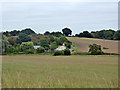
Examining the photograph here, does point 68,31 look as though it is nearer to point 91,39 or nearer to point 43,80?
point 91,39

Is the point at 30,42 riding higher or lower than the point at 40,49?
higher

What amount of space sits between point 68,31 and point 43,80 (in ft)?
82.1

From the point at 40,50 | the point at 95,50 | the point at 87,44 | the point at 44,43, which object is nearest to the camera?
the point at 95,50

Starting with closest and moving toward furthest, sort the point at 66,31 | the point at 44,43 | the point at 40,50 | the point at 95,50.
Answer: the point at 95,50
the point at 40,50
the point at 44,43
the point at 66,31

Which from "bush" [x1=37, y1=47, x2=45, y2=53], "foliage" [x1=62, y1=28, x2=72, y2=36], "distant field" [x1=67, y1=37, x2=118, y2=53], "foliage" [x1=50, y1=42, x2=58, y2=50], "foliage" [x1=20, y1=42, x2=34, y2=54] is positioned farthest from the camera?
"foliage" [x1=62, y1=28, x2=72, y2=36]

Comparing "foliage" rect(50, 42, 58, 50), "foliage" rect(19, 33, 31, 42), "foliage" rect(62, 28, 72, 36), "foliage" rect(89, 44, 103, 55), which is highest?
"foliage" rect(62, 28, 72, 36)

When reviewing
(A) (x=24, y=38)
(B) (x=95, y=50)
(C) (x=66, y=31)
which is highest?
(C) (x=66, y=31)

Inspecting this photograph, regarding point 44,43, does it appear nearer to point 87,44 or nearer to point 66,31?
point 66,31

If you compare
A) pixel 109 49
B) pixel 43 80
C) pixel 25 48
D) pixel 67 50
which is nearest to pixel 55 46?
pixel 67 50

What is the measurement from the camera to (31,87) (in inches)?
412

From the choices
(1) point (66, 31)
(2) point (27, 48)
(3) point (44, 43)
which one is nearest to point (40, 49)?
(3) point (44, 43)

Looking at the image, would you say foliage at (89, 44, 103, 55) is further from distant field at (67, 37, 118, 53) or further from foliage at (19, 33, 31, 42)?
foliage at (19, 33, 31, 42)

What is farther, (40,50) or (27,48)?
(27,48)

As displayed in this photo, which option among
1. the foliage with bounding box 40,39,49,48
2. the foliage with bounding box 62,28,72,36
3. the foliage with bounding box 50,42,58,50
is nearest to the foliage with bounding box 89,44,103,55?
the foliage with bounding box 62,28,72,36
